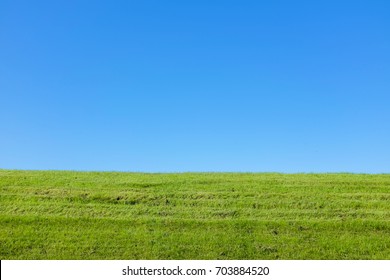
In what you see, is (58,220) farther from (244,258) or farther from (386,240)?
(386,240)

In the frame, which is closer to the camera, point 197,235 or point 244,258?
point 244,258

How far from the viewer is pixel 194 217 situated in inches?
493

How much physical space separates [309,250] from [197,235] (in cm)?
283

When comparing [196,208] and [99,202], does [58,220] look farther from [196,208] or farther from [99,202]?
[196,208]

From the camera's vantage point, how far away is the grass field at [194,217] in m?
10.9

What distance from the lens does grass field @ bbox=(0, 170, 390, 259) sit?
10891mm

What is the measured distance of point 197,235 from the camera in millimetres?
11469

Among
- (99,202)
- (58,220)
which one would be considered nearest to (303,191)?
(99,202)
